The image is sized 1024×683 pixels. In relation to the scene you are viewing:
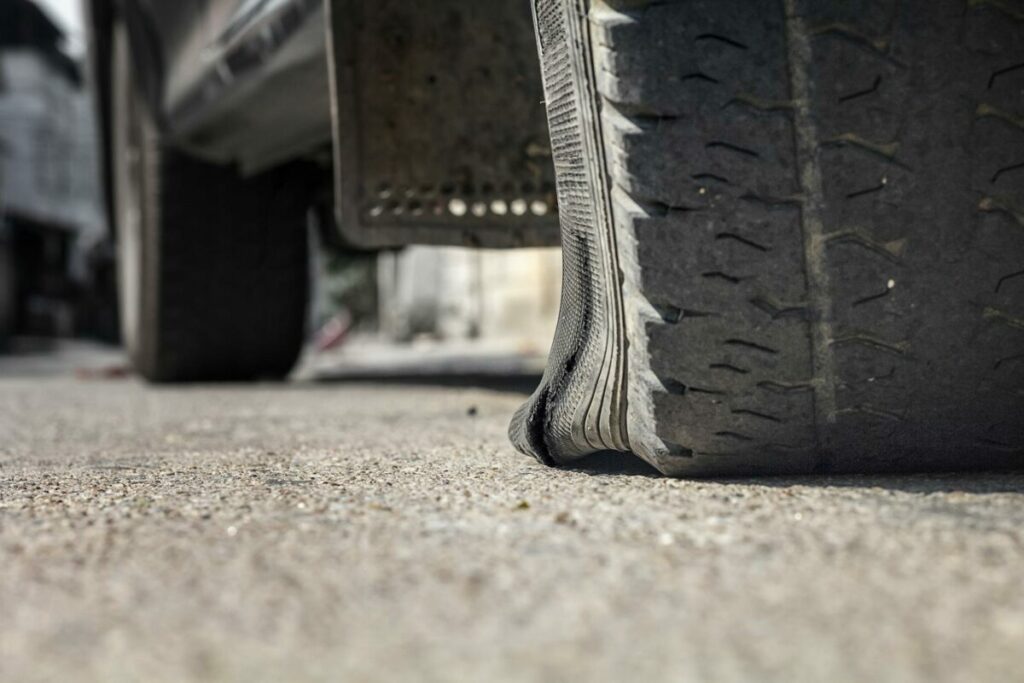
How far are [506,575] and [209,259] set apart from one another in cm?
266

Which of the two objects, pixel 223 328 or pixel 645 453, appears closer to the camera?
pixel 645 453

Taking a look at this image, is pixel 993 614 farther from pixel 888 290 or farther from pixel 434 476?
pixel 434 476

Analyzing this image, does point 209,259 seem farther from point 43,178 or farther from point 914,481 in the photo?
point 43,178

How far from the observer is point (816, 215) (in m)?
1.11

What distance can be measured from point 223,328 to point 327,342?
17.6ft

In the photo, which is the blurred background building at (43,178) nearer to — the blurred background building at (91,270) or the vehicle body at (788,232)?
the blurred background building at (91,270)

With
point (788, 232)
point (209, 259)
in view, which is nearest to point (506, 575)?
point (788, 232)

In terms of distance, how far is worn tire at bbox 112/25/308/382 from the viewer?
3.22 meters

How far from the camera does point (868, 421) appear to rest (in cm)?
117

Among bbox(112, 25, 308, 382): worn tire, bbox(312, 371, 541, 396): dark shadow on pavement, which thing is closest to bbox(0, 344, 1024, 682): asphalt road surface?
bbox(312, 371, 541, 396): dark shadow on pavement

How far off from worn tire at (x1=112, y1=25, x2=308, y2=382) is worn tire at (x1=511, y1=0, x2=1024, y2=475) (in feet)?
7.47

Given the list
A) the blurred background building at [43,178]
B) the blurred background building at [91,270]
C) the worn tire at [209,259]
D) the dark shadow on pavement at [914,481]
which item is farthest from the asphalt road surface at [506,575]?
the blurred background building at [43,178]

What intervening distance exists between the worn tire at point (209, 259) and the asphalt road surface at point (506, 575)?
1.90 metres

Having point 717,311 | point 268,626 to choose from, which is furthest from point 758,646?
point 717,311
